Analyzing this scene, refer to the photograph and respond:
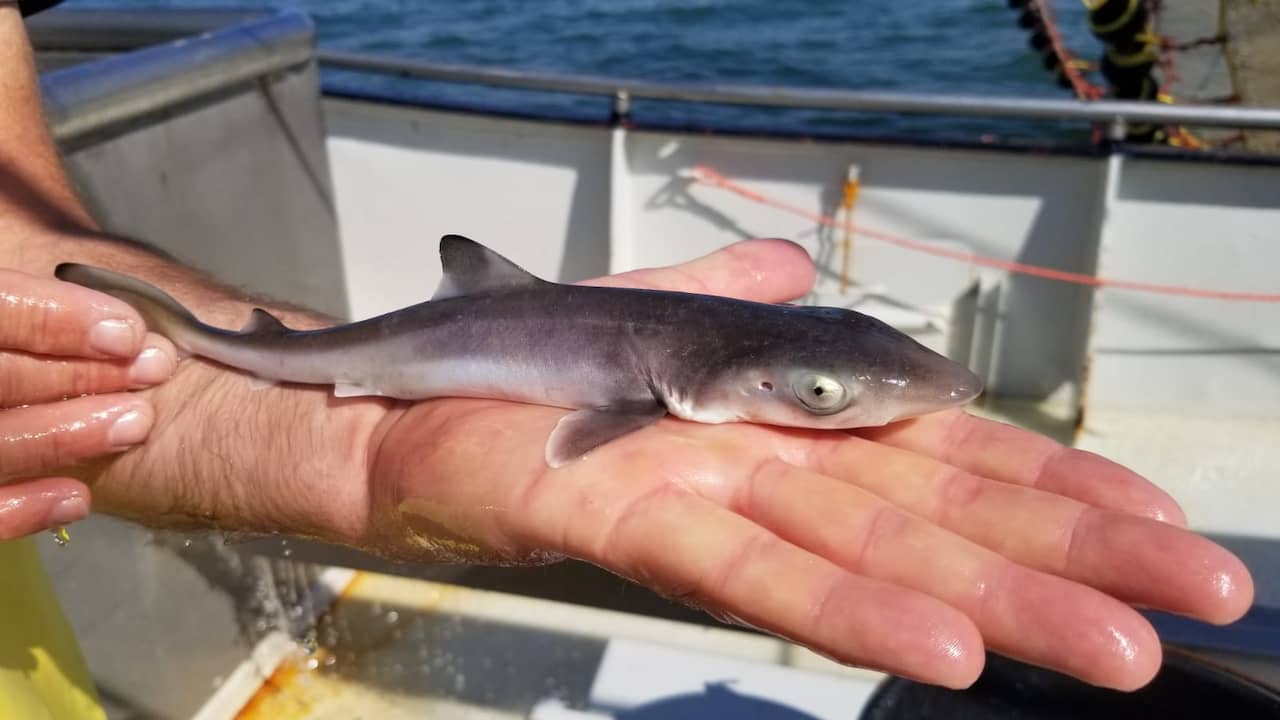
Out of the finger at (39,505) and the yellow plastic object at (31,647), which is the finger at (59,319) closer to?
the finger at (39,505)

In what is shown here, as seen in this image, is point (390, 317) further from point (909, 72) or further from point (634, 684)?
point (909, 72)

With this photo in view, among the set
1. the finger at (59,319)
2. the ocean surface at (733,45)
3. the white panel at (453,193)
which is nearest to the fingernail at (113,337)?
the finger at (59,319)

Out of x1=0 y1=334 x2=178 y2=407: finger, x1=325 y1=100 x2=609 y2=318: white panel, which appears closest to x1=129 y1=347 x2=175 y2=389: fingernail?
x1=0 y1=334 x2=178 y2=407: finger

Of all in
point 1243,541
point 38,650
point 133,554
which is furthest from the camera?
point 1243,541

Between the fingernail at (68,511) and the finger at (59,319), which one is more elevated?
the finger at (59,319)

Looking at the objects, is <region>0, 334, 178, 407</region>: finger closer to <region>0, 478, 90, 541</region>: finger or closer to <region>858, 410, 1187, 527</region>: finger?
<region>0, 478, 90, 541</region>: finger

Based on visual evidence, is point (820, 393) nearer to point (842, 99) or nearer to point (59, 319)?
point (59, 319)

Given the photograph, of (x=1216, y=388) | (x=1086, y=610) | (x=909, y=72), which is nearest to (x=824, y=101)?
(x=1216, y=388)
